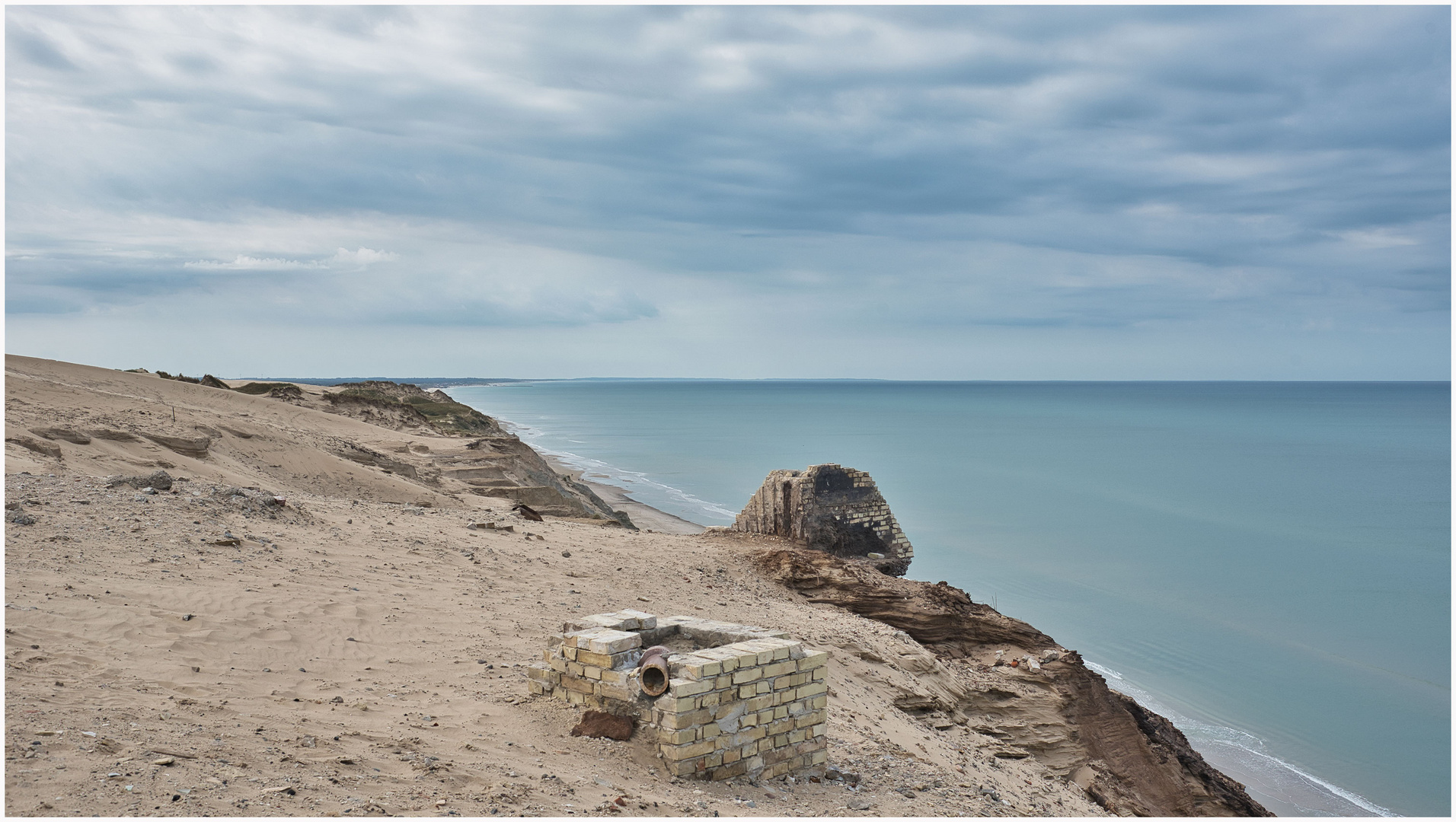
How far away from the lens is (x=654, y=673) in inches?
291

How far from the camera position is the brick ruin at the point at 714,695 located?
7184 mm

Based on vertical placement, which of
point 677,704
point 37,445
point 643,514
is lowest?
point 643,514

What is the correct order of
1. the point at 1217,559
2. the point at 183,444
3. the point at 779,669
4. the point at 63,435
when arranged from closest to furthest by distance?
1. the point at 779,669
2. the point at 63,435
3. the point at 183,444
4. the point at 1217,559

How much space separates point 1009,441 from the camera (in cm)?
9281

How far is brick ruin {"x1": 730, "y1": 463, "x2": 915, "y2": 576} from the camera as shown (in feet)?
61.4

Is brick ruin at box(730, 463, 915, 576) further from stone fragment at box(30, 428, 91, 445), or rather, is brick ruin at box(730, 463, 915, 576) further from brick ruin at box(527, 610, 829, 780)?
stone fragment at box(30, 428, 91, 445)

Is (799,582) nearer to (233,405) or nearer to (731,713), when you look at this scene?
(731,713)

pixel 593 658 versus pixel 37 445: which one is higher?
pixel 37 445

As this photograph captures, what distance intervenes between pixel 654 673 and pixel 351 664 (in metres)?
3.50

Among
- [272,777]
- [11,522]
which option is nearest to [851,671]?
[272,777]

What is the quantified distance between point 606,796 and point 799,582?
9682 mm

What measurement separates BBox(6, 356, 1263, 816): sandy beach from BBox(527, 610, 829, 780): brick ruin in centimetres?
20

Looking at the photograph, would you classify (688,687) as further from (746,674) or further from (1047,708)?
(1047,708)

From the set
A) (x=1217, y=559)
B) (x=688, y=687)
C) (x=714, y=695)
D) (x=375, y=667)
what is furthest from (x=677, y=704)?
(x=1217, y=559)
